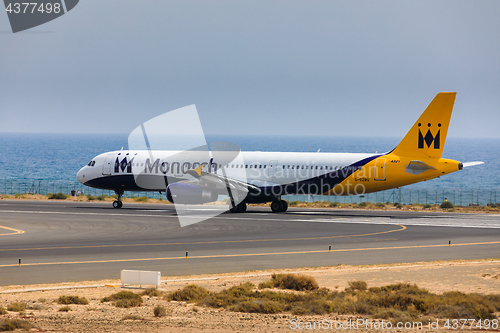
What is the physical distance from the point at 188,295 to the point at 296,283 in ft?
11.5

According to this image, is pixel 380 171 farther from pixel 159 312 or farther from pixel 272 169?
pixel 159 312

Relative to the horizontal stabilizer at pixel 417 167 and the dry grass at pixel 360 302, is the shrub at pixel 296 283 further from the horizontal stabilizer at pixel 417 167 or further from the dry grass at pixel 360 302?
the horizontal stabilizer at pixel 417 167

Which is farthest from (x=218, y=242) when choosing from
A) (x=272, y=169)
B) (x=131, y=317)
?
(x=272, y=169)

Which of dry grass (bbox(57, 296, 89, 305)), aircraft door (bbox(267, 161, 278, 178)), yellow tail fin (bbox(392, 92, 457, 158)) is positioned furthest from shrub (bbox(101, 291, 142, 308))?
yellow tail fin (bbox(392, 92, 457, 158))

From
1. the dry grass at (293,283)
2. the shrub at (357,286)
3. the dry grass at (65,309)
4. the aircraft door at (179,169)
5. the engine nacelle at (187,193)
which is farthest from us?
the aircraft door at (179,169)

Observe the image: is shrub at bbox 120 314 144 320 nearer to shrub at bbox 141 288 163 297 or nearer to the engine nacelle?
shrub at bbox 141 288 163 297

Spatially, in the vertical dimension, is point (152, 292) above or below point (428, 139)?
below

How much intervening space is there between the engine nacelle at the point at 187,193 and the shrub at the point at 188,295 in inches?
963

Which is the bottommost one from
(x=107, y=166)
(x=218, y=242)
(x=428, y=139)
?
(x=218, y=242)

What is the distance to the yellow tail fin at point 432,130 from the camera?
38.9m

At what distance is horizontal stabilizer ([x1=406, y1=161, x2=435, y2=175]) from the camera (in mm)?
38938

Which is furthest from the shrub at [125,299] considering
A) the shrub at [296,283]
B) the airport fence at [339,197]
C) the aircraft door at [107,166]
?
the airport fence at [339,197]

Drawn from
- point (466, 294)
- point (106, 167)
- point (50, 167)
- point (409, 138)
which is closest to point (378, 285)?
point (466, 294)

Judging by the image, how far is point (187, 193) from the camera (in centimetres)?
4122
